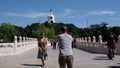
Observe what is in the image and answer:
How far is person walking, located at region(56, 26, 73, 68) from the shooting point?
30.8ft

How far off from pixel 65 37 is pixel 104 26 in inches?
4716

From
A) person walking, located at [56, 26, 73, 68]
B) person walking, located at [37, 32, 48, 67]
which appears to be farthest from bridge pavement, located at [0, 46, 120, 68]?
person walking, located at [56, 26, 73, 68]

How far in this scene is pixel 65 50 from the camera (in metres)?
9.53

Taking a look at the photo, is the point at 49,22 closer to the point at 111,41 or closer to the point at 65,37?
the point at 111,41

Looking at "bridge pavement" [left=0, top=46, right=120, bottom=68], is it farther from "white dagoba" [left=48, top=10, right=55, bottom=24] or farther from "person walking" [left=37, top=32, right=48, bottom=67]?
"white dagoba" [left=48, top=10, right=55, bottom=24]

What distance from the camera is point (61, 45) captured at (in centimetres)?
967

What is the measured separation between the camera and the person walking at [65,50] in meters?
9.40

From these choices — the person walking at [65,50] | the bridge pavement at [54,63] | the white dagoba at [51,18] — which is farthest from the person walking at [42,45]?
the white dagoba at [51,18]

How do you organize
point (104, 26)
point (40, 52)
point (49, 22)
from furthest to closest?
point (49, 22) < point (104, 26) < point (40, 52)

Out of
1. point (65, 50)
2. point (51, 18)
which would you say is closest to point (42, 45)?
point (65, 50)

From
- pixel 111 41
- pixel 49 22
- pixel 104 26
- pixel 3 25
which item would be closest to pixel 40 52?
pixel 111 41

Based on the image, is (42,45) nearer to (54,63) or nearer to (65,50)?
(54,63)

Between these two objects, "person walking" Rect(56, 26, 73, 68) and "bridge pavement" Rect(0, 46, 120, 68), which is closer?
"person walking" Rect(56, 26, 73, 68)

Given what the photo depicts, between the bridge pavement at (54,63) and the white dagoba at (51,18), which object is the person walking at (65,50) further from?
the white dagoba at (51,18)
